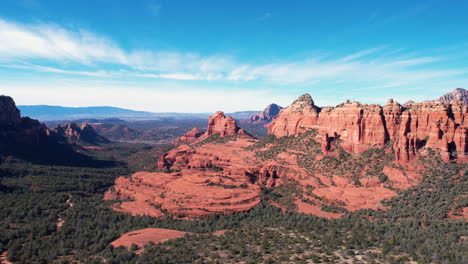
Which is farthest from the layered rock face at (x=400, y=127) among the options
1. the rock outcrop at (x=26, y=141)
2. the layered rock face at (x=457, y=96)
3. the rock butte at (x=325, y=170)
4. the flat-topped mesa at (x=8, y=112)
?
the flat-topped mesa at (x=8, y=112)

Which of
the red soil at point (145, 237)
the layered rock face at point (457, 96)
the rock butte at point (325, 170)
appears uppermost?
the layered rock face at point (457, 96)

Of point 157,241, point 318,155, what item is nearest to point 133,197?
point 157,241

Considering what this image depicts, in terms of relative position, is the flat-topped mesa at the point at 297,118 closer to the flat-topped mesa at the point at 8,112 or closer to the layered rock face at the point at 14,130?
the layered rock face at the point at 14,130

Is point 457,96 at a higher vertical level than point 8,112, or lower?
higher

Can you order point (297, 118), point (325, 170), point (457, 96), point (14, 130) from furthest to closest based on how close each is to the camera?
point (457, 96)
point (14, 130)
point (297, 118)
point (325, 170)

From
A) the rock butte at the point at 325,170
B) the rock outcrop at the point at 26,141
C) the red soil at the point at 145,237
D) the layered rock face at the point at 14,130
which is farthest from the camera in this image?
the layered rock face at the point at 14,130

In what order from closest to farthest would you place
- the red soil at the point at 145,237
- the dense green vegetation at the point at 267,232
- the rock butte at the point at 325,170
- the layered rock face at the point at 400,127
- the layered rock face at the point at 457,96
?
the dense green vegetation at the point at 267,232 < the red soil at the point at 145,237 < the layered rock face at the point at 400,127 < the rock butte at the point at 325,170 < the layered rock face at the point at 457,96

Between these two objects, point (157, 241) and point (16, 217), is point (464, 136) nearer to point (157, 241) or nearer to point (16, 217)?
point (157, 241)

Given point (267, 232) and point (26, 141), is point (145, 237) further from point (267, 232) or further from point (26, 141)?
point (26, 141)

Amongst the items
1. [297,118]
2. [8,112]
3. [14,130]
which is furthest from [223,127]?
[8,112]
